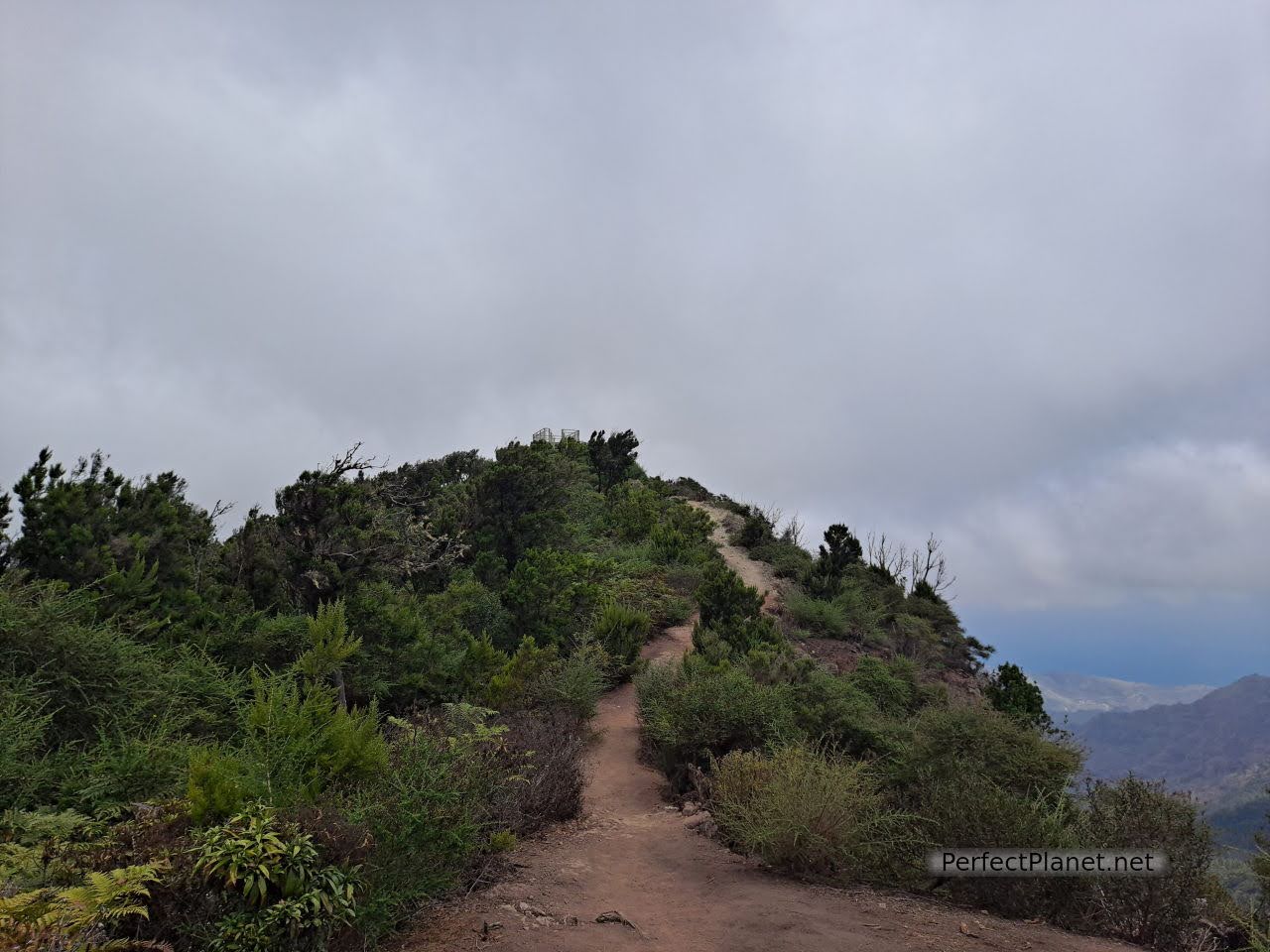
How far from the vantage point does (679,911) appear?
6.14m

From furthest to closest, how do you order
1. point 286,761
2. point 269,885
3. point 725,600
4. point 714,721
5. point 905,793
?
point 725,600 → point 714,721 → point 905,793 → point 286,761 → point 269,885

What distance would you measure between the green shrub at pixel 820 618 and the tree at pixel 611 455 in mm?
20775

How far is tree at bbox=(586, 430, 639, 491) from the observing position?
1730 inches

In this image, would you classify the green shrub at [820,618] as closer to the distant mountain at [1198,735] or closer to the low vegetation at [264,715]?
the low vegetation at [264,715]

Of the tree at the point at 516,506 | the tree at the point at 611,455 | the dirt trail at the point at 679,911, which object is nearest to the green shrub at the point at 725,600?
the tree at the point at 516,506

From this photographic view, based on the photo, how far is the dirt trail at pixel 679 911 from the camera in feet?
17.1

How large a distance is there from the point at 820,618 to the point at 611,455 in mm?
23798

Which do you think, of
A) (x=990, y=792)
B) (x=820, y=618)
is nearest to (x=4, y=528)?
(x=990, y=792)

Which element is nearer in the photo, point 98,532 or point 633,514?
point 98,532

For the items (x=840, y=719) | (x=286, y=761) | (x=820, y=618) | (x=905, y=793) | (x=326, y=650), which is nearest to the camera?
(x=286, y=761)

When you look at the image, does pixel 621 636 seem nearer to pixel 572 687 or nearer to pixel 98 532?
pixel 572 687

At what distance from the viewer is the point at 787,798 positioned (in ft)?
21.9

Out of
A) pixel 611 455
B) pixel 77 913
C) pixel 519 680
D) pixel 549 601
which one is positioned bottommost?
pixel 77 913

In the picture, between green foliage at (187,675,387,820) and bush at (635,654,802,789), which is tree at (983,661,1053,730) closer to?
bush at (635,654,802,789)
